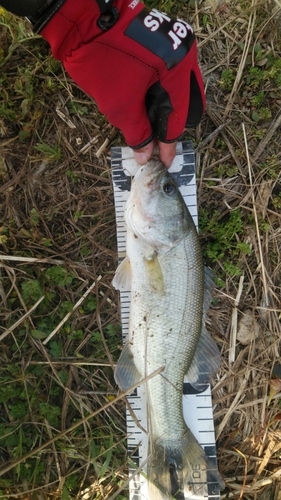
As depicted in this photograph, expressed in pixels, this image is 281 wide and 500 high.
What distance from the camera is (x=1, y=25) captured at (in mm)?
3283

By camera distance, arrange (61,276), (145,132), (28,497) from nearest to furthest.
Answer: (145,132) < (28,497) < (61,276)

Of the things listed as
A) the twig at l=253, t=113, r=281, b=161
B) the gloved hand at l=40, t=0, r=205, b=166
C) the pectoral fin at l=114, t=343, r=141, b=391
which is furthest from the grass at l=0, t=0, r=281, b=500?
the gloved hand at l=40, t=0, r=205, b=166

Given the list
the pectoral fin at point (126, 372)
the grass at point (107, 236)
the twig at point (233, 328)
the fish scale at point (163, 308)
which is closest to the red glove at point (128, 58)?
the fish scale at point (163, 308)

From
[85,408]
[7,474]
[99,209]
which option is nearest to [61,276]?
[99,209]

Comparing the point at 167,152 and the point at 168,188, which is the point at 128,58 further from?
the point at 168,188

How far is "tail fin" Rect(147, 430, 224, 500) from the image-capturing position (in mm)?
2930

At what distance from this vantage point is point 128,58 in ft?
8.04

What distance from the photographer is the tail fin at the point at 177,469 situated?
293 centimetres

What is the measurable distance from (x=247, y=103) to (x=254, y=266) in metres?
1.48

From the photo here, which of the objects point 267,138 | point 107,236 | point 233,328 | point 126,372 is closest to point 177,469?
point 126,372

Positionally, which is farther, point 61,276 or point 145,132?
point 61,276

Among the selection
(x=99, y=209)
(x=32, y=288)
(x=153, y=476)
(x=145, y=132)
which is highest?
(x=145, y=132)

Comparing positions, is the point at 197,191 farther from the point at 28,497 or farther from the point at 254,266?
the point at 28,497

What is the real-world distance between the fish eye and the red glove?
0.40 metres
